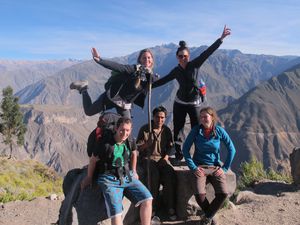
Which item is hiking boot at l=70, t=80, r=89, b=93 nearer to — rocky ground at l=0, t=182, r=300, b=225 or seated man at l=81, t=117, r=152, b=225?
seated man at l=81, t=117, r=152, b=225

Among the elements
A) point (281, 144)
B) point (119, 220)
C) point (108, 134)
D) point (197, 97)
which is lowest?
point (281, 144)

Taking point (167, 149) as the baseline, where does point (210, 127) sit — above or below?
above

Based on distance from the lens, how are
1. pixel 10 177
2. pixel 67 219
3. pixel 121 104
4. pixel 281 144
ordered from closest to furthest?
pixel 67 219 < pixel 121 104 < pixel 10 177 < pixel 281 144

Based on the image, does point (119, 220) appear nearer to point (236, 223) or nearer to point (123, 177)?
point (123, 177)

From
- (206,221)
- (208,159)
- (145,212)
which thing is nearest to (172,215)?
(206,221)

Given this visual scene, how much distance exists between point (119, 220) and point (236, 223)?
4.02m

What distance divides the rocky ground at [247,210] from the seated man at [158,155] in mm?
797

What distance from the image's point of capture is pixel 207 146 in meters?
9.03

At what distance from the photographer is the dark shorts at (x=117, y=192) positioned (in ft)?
24.6

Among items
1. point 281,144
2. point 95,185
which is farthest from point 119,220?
point 281,144

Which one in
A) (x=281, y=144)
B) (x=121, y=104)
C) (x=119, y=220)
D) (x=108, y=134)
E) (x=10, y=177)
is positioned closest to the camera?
(x=119, y=220)

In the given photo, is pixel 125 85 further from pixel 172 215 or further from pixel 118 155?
pixel 172 215

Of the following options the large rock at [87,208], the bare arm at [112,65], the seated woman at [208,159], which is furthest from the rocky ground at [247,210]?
the bare arm at [112,65]

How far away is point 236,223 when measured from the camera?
1011 centimetres
